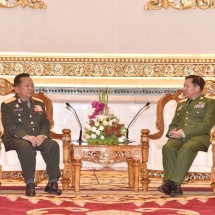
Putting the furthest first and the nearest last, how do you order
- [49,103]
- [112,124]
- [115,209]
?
[49,103]
[112,124]
[115,209]

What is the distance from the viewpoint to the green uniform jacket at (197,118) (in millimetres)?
7852

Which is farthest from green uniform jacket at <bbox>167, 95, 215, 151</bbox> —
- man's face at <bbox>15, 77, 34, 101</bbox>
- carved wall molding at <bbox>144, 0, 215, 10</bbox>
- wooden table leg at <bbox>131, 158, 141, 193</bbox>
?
carved wall molding at <bbox>144, 0, 215, 10</bbox>

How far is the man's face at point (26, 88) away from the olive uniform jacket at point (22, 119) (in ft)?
0.30

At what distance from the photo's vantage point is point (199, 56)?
32.0 feet

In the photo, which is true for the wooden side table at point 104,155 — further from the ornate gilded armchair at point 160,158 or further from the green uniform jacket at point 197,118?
the green uniform jacket at point 197,118

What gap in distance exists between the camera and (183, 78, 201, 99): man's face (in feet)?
26.4

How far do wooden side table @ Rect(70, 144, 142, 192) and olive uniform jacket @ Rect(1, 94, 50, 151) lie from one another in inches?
18.1

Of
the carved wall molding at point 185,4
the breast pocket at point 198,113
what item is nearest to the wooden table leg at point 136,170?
the breast pocket at point 198,113

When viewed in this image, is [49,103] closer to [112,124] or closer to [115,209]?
[112,124]

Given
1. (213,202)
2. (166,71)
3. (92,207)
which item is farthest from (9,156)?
(166,71)

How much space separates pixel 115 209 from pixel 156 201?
30.1 inches

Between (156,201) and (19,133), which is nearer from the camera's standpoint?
(156,201)

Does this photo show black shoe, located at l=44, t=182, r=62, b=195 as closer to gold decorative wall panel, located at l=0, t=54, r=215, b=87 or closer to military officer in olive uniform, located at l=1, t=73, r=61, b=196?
military officer in olive uniform, located at l=1, t=73, r=61, b=196

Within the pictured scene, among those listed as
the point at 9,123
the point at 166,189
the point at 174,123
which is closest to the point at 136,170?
the point at 166,189
